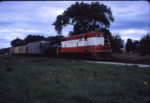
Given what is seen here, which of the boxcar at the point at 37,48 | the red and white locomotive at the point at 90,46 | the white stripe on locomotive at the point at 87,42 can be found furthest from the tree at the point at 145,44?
the boxcar at the point at 37,48

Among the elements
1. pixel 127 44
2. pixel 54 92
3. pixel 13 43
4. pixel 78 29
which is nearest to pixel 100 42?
pixel 54 92

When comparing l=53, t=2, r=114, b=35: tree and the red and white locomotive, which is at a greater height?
l=53, t=2, r=114, b=35: tree

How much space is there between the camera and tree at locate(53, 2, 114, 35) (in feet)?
193

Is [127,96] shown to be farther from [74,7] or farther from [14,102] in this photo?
[74,7]

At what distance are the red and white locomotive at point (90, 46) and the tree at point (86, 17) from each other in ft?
78.6

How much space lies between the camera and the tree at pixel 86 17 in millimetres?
58737

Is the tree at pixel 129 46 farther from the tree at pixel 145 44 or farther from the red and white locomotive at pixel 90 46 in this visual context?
the tree at pixel 145 44

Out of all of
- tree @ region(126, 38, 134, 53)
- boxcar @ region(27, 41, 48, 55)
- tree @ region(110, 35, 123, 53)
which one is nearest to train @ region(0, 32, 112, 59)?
boxcar @ region(27, 41, 48, 55)

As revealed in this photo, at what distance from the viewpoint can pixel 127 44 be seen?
100250 mm

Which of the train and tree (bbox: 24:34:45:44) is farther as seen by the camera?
tree (bbox: 24:34:45:44)

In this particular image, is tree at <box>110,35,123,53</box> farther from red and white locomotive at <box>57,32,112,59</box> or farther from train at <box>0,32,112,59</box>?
red and white locomotive at <box>57,32,112,59</box>

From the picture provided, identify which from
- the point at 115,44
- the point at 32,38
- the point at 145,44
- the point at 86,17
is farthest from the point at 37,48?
the point at 32,38

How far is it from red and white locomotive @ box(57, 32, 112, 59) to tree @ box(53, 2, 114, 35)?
23972mm

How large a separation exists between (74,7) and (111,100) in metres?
54.9
